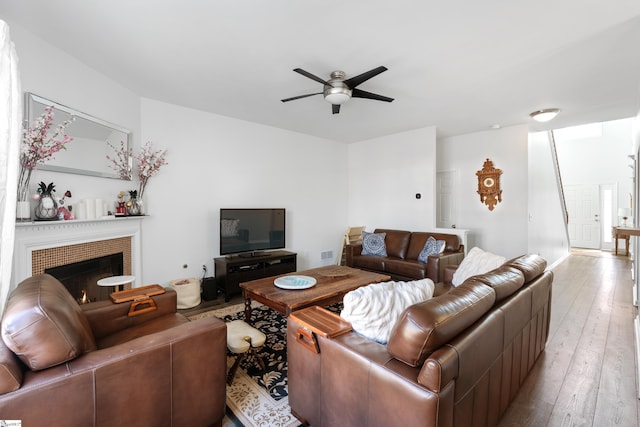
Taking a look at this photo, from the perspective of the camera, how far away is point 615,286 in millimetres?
4457

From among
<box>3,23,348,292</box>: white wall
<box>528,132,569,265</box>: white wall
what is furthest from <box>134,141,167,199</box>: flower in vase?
<box>528,132,569,265</box>: white wall

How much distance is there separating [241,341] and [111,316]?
88 centimetres

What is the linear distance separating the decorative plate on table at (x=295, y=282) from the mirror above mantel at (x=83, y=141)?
210 centimetres

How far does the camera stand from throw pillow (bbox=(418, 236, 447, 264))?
4230 millimetres

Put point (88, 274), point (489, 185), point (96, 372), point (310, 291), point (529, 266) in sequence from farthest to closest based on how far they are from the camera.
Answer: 1. point (489, 185)
2. point (88, 274)
3. point (310, 291)
4. point (529, 266)
5. point (96, 372)

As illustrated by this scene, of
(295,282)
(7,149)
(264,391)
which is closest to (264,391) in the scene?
(264,391)

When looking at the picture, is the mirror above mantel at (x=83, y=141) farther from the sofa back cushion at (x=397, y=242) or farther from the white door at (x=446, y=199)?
the white door at (x=446, y=199)

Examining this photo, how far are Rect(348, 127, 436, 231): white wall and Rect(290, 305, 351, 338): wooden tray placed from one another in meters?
3.91

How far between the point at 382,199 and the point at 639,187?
3.44 m

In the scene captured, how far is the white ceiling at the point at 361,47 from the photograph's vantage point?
1.97 m

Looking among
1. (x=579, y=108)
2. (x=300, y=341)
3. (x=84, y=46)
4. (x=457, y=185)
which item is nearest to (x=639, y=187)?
(x=579, y=108)

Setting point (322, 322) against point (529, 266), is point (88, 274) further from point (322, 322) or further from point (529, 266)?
point (529, 266)

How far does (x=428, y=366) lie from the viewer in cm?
104

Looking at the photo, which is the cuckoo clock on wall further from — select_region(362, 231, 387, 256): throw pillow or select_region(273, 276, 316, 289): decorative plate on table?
select_region(273, 276, 316, 289): decorative plate on table
